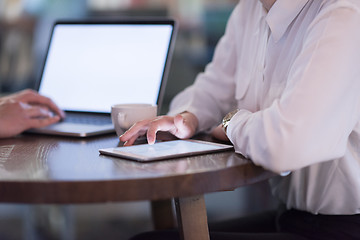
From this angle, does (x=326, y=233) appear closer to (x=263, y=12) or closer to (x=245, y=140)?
(x=245, y=140)

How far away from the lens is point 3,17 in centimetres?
398

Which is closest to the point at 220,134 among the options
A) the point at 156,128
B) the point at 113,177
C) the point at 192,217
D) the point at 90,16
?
Answer: the point at 156,128

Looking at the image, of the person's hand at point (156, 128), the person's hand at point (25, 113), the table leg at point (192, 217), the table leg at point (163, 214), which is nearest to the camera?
the table leg at point (192, 217)

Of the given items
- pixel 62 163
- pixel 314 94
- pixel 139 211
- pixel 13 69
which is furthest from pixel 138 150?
pixel 13 69

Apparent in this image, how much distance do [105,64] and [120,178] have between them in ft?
2.21

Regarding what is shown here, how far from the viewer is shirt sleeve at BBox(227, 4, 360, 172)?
79 centimetres

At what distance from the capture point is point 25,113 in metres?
1.16

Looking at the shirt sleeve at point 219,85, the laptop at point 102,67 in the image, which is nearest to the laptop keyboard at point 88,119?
the laptop at point 102,67

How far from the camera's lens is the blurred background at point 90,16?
264 centimetres

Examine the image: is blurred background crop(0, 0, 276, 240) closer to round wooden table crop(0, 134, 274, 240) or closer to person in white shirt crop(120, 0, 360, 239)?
person in white shirt crop(120, 0, 360, 239)

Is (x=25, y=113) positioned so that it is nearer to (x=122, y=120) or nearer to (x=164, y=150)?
(x=122, y=120)

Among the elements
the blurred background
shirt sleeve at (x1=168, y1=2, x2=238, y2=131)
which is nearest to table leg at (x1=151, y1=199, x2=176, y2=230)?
shirt sleeve at (x1=168, y1=2, x2=238, y2=131)

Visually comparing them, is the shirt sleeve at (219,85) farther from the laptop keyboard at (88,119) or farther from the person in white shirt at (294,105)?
the laptop keyboard at (88,119)

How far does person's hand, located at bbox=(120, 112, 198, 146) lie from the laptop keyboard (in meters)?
0.26
